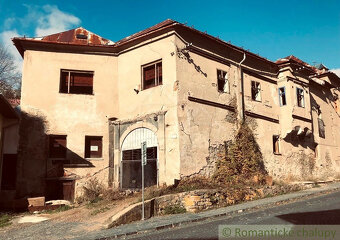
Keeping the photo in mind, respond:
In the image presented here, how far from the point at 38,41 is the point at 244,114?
11527 mm

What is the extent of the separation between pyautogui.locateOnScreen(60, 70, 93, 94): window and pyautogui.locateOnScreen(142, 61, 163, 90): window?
3.04m

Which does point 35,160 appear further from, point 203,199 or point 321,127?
point 321,127

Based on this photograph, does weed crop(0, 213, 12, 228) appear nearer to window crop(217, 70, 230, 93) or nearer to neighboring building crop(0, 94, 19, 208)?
neighboring building crop(0, 94, 19, 208)

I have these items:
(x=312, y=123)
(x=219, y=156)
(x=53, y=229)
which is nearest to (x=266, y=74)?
(x=312, y=123)

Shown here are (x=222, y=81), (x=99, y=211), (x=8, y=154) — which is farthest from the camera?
(x=222, y=81)

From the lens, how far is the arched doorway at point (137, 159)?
14.8m

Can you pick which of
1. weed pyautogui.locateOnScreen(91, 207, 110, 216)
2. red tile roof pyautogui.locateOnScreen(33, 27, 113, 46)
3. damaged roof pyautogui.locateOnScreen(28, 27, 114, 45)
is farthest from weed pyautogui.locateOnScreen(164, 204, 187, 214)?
damaged roof pyautogui.locateOnScreen(28, 27, 114, 45)

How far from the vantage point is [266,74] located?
19.6m

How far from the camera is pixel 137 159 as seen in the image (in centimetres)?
1542

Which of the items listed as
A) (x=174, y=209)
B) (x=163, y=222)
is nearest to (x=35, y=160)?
(x=174, y=209)

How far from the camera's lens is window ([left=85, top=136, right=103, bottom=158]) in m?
16.3

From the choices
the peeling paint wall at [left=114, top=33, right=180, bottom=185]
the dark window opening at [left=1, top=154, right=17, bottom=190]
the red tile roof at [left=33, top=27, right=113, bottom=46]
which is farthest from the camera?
the red tile roof at [left=33, top=27, right=113, bottom=46]

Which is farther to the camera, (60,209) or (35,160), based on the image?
(35,160)

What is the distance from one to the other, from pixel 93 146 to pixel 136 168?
2.74m
